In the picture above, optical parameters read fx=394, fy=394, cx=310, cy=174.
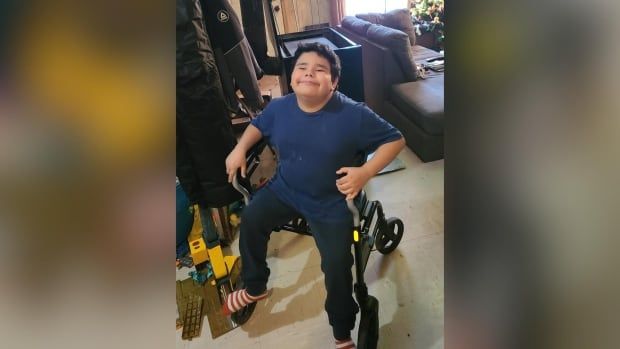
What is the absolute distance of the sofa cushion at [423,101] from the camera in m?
2.19

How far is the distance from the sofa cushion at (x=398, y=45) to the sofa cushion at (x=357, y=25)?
170 mm

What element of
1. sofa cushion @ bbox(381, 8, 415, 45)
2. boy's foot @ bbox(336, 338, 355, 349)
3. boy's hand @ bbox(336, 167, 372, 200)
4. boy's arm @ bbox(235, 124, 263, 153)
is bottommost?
boy's foot @ bbox(336, 338, 355, 349)

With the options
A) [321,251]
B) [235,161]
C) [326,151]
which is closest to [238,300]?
[321,251]

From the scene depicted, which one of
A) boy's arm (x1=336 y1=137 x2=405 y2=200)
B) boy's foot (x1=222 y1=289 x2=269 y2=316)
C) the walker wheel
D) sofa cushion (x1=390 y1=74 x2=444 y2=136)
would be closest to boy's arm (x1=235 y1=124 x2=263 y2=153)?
boy's arm (x1=336 y1=137 x2=405 y2=200)

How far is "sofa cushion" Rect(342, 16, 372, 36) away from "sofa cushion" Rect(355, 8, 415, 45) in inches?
20.2

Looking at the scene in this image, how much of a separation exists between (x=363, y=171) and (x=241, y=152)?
40 centimetres

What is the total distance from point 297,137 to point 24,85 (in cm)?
97

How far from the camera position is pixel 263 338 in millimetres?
1346

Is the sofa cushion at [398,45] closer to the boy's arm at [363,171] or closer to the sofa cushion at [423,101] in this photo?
the sofa cushion at [423,101]

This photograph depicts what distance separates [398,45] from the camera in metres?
2.54

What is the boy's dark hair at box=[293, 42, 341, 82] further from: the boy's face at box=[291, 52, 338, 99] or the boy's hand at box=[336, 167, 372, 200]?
the boy's hand at box=[336, 167, 372, 200]

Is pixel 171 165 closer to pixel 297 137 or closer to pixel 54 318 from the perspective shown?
pixel 54 318

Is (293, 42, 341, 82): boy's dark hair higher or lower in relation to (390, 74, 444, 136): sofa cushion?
higher

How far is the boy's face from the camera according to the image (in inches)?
45.1
